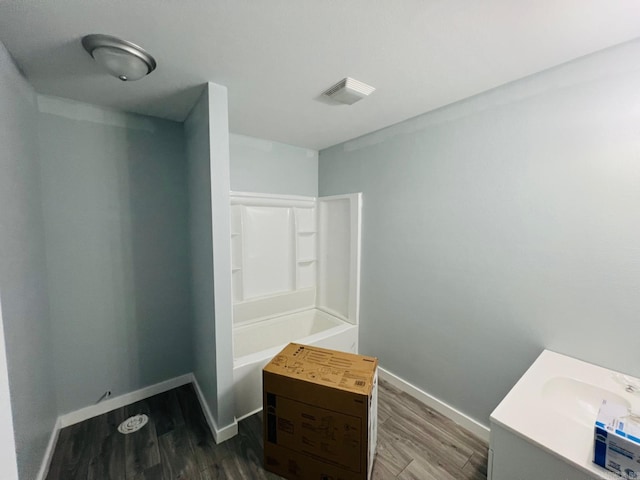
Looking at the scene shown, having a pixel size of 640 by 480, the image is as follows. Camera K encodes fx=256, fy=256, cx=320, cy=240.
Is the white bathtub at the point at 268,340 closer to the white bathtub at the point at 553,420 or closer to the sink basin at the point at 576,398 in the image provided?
the white bathtub at the point at 553,420

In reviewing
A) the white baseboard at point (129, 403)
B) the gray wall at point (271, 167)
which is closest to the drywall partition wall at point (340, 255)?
the gray wall at point (271, 167)

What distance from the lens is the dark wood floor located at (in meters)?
1.54

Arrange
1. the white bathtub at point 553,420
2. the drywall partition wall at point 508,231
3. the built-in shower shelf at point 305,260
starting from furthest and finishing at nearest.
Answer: the built-in shower shelf at point 305,260 → the drywall partition wall at point 508,231 → the white bathtub at point 553,420

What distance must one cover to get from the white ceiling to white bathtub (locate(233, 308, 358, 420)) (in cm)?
194

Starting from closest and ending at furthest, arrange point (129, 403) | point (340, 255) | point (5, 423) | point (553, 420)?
point (5, 423)
point (553, 420)
point (129, 403)
point (340, 255)

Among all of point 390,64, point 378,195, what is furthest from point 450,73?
point 378,195

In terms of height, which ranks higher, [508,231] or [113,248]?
[508,231]

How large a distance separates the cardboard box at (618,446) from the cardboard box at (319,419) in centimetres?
86

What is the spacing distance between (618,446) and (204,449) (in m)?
2.07

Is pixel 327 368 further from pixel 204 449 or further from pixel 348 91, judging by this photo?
pixel 348 91

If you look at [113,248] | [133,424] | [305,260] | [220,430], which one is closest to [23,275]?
[113,248]

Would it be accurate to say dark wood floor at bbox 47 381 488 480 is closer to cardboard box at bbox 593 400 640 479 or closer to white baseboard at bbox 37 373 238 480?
white baseboard at bbox 37 373 238 480

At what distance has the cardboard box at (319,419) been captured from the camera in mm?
1379

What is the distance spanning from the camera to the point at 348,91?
164 cm
